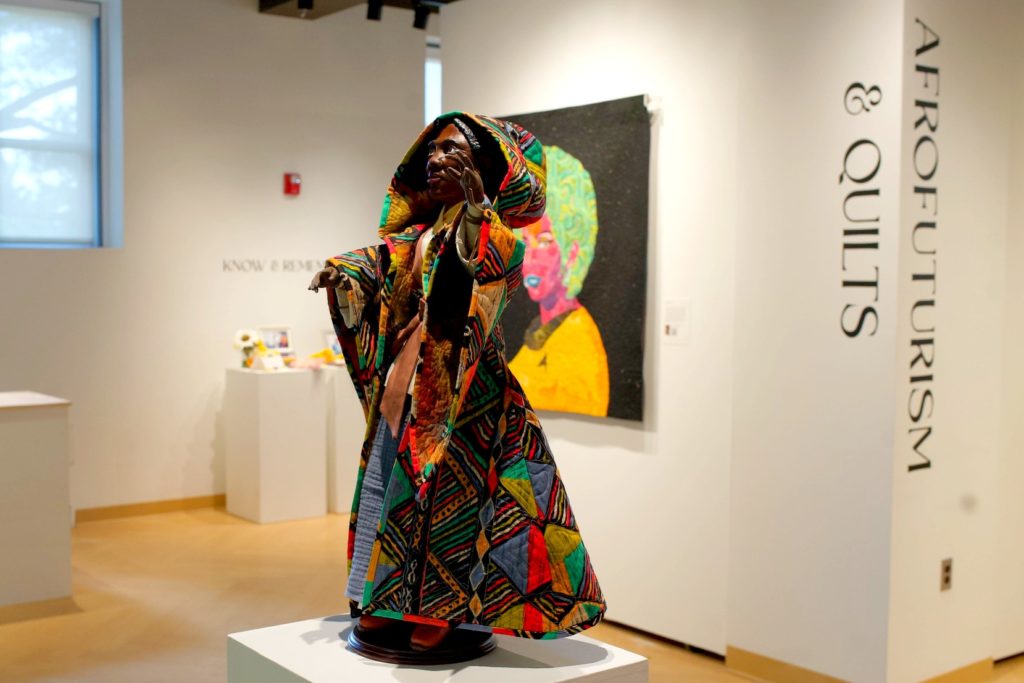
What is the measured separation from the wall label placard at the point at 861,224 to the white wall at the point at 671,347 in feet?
1.85

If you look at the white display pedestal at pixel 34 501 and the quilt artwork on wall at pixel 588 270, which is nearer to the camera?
the quilt artwork on wall at pixel 588 270

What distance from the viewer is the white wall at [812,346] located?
384cm

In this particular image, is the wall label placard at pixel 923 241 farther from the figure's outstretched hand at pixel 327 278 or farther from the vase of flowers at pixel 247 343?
the vase of flowers at pixel 247 343

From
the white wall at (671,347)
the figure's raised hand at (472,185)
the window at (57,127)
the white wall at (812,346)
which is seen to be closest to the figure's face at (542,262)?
the white wall at (671,347)

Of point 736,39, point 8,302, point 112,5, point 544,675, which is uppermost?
point 112,5

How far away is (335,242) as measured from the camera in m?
8.04

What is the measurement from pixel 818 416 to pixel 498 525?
1874 millimetres

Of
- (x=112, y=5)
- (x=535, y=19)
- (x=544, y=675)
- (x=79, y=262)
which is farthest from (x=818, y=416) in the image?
(x=112, y=5)

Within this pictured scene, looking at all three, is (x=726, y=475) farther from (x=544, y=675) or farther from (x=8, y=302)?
(x=8, y=302)

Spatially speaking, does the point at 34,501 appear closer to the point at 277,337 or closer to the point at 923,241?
the point at 277,337

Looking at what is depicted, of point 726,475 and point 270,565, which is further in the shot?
point 270,565

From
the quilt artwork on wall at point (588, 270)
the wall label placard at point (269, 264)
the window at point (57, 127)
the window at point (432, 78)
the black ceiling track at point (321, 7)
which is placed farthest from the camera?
the window at point (432, 78)

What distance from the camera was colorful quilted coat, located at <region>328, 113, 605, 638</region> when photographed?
2.50 metres

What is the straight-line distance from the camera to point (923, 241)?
387 cm
